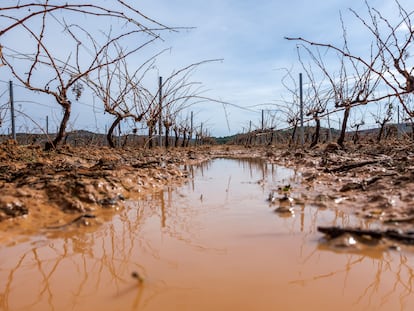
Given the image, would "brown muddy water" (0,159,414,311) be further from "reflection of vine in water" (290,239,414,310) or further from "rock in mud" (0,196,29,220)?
"rock in mud" (0,196,29,220)

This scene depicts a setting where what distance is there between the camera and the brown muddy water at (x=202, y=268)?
41.3 inches

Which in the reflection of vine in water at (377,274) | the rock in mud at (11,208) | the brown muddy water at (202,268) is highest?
the rock in mud at (11,208)

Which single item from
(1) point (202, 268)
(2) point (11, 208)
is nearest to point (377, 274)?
(1) point (202, 268)

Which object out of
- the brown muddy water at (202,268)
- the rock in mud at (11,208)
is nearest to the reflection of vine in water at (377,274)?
the brown muddy water at (202,268)

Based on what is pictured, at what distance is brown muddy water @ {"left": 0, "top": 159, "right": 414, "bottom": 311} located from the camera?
105 centimetres

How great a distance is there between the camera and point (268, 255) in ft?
4.75

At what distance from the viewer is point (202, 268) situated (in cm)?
132

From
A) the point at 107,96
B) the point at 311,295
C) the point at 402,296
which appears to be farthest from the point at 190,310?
the point at 107,96

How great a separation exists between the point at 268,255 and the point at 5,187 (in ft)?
7.22

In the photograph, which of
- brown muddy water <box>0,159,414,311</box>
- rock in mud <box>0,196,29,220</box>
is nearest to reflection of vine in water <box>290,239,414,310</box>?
brown muddy water <box>0,159,414,311</box>

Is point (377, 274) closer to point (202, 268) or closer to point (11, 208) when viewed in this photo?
point (202, 268)

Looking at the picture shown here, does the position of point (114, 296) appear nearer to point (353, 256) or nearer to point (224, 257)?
point (224, 257)

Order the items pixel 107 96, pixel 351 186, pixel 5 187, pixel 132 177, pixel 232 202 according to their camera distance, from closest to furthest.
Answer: pixel 5 187 → pixel 232 202 → pixel 351 186 → pixel 132 177 → pixel 107 96

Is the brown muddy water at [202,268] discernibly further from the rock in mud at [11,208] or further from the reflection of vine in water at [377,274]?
the rock in mud at [11,208]
